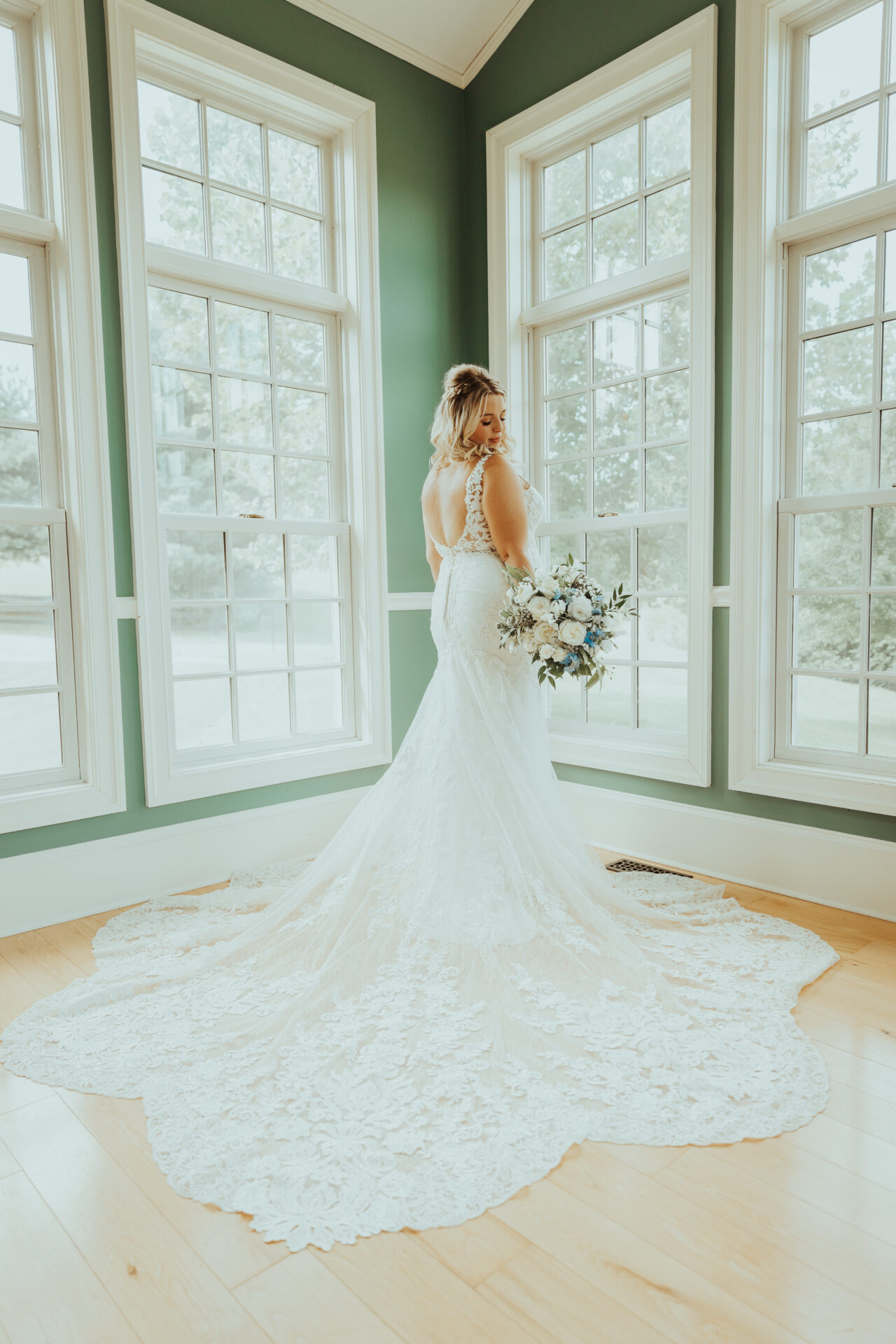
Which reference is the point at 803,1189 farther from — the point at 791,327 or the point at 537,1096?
the point at 791,327

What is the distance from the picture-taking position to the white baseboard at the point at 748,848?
10.3 ft

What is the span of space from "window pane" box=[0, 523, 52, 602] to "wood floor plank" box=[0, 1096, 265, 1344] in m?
1.86

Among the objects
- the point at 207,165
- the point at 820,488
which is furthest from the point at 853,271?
the point at 207,165

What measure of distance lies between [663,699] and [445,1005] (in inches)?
78.2

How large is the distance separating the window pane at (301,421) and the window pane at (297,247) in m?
0.51

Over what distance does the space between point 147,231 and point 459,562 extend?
193 centimetres

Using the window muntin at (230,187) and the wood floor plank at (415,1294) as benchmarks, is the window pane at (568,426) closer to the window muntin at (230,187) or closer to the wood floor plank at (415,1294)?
the window muntin at (230,187)

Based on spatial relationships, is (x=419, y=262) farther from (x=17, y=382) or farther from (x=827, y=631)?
(x=827, y=631)

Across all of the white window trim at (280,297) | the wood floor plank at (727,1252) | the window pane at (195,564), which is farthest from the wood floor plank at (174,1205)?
the window pane at (195,564)

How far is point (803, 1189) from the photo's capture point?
1670mm

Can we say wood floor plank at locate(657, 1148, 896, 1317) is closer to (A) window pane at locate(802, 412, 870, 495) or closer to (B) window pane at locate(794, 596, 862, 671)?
(B) window pane at locate(794, 596, 862, 671)

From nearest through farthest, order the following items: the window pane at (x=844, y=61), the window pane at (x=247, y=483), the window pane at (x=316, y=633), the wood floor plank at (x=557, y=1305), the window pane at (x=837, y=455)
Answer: the wood floor plank at (x=557, y=1305) < the window pane at (x=844, y=61) < the window pane at (x=837, y=455) < the window pane at (x=247, y=483) < the window pane at (x=316, y=633)

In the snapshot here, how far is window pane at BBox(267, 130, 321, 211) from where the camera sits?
381 cm

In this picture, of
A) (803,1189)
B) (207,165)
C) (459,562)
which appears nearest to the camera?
(803,1189)
